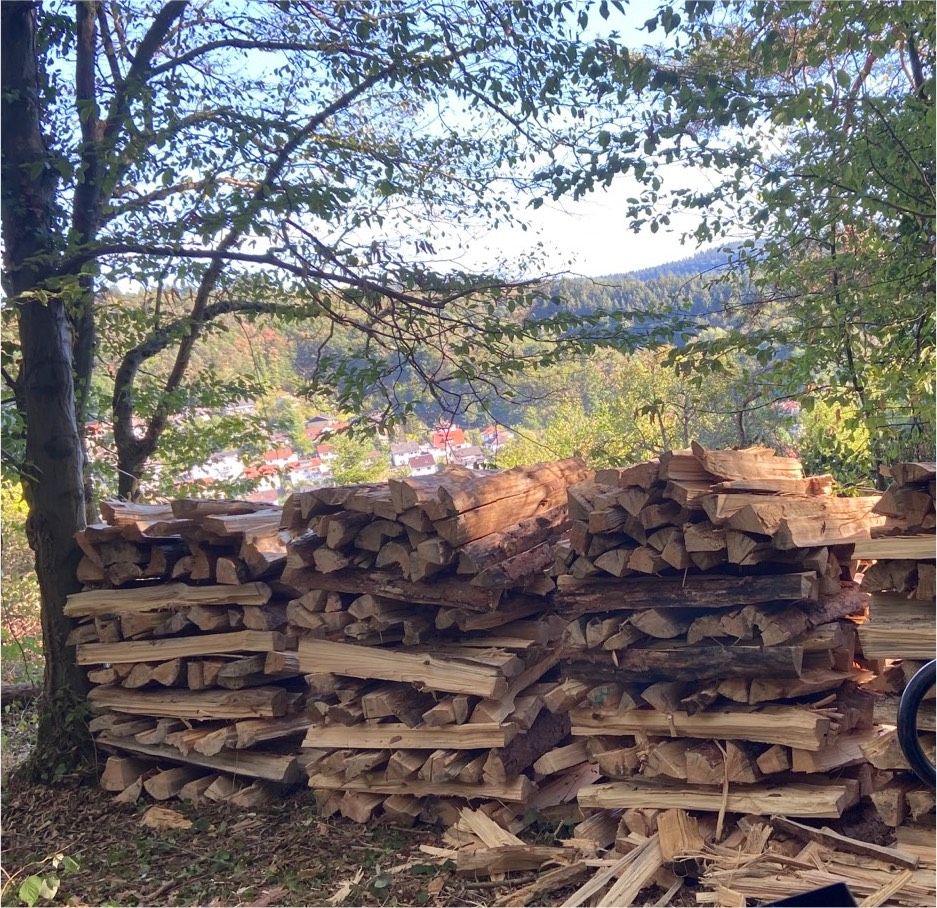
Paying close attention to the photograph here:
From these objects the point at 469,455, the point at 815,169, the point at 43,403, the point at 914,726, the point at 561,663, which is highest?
the point at 815,169

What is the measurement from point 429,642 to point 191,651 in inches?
57.8

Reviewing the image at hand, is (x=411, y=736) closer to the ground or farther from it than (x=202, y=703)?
closer to the ground

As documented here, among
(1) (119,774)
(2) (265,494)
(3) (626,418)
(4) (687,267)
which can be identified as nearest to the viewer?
(1) (119,774)

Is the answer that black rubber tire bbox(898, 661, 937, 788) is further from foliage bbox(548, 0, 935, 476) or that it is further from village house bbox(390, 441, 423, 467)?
village house bbox(390, 441, 423, 467)

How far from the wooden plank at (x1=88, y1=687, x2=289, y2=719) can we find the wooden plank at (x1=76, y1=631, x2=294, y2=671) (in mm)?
219

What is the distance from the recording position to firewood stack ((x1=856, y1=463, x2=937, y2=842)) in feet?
9.63

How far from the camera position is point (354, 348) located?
18.9 feet

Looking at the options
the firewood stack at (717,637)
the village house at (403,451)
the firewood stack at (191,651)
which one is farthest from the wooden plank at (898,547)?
the village house at (403,451)

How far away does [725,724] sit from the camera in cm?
329

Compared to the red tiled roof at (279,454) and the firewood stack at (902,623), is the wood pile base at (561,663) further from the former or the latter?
the red tiled roof at (279,454)

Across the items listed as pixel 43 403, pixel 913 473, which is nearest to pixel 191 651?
pixel 43 403

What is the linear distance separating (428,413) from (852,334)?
8.95 ft

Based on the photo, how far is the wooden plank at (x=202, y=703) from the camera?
4.48m

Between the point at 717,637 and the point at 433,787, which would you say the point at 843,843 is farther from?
the point at 433,787
